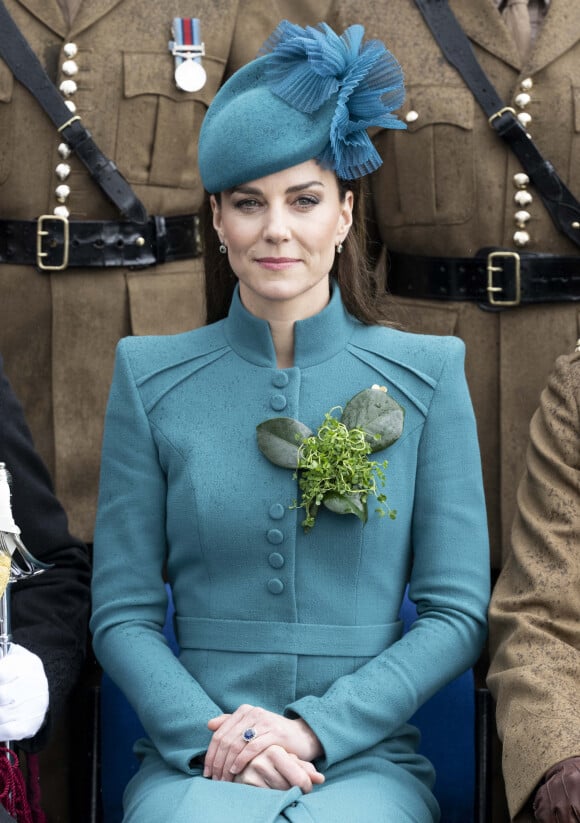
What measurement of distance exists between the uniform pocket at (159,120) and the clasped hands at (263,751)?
1.56 metres

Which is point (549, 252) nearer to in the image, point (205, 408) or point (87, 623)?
A: point (205, 408)

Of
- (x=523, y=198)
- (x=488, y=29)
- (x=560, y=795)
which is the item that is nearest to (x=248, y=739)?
(x=560, y=795)

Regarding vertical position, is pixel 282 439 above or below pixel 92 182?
below

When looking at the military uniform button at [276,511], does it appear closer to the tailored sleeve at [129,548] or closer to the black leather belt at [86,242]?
the tailored sleeve at [129,548]

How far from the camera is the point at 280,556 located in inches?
120

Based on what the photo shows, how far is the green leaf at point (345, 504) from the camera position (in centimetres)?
302

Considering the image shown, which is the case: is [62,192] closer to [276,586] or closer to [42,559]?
[42,559]

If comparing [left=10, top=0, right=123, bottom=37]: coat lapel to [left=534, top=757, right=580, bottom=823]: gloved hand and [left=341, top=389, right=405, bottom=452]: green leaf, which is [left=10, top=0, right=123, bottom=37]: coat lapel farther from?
[left=534, top=757, right=580, bottom=823]: gloved hand

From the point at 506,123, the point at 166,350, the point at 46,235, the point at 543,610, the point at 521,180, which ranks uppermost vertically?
the point at 506,123

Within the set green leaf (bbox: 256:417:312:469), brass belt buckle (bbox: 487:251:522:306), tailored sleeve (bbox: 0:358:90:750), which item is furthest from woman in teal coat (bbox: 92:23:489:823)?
brass belt buckle (bbox: 487:251:522:306)

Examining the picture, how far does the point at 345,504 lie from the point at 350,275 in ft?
1.69

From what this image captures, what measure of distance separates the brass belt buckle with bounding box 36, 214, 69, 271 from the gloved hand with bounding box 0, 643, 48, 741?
1203 mm

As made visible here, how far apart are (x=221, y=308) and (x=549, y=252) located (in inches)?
36.1

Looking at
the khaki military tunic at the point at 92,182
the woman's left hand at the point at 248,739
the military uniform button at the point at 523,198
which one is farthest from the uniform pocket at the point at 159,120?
the woman's left hand at the point at 248,739
